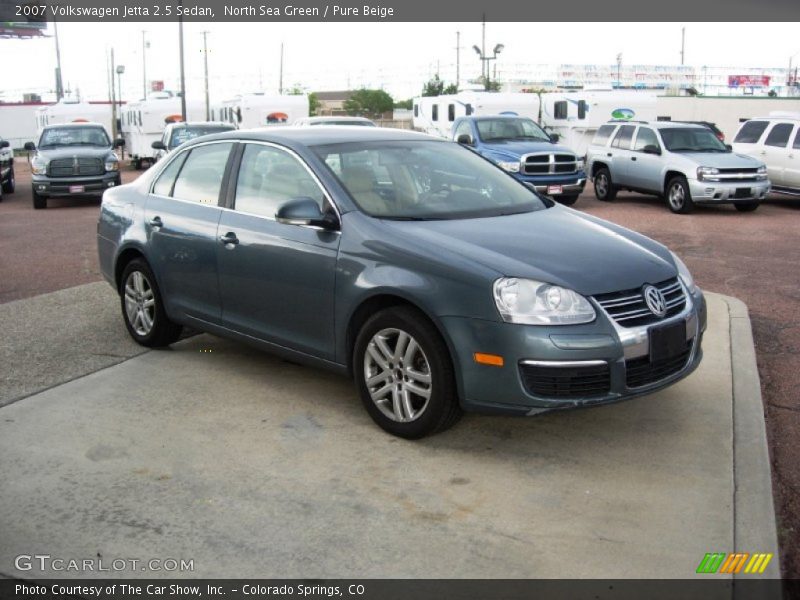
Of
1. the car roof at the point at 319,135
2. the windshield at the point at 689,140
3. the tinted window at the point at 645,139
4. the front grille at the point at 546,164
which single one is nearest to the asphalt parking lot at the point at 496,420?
the car roof at the point at 319,135

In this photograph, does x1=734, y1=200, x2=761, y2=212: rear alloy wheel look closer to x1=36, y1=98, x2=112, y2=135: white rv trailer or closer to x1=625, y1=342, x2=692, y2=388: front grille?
x1=625, y1=342, x2=692, y2=388: front grille

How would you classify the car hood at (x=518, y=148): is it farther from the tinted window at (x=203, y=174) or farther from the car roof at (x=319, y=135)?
the tinted window at (x=203, y=174)

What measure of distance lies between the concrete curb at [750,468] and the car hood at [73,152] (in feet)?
51.2

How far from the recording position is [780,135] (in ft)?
60.6

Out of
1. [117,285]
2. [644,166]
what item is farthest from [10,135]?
[117,285]

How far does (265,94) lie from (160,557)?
104 ft

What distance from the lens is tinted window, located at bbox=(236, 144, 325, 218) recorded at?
5664 millimetres

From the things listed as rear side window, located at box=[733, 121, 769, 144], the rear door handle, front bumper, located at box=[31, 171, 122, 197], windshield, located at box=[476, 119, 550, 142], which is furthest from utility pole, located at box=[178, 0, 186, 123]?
the rear door handle

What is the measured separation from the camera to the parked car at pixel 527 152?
1839cm

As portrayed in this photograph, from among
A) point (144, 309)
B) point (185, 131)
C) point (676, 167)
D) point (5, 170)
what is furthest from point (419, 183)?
point (5, 170)

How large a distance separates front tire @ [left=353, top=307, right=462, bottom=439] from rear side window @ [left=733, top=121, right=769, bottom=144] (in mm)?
16073

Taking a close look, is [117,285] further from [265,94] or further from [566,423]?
[265,94]

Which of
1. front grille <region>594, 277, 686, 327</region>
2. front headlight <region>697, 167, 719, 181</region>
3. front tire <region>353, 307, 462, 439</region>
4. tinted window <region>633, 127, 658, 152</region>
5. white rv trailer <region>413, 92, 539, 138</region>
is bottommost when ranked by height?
front tire <region>353, 307, 462, 439</region>

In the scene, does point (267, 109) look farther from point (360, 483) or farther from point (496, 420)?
point (360, 483)
